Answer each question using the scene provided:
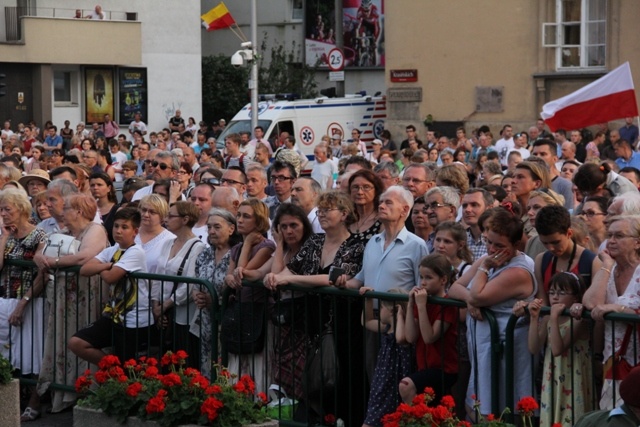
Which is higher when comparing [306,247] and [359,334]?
[306,247]

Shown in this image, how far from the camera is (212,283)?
934 centimetres

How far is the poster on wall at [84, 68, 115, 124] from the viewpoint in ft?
147

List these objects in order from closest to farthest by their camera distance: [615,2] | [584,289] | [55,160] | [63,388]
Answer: [584,289], [63,388], [55,160], [615,2]

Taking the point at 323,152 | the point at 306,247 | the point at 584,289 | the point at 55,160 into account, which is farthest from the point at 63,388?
the point at 323,152

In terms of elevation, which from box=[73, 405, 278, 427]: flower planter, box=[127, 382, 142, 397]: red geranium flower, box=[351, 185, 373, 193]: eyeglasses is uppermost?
box=[351, 185, 373, 193]: eyeglasses

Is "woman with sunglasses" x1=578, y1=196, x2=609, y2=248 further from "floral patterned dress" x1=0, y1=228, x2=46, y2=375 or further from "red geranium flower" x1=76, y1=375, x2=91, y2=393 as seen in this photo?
"floral patterned dress" x1=0, y1=228, x2=46, y2=375

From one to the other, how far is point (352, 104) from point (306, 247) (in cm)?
2614

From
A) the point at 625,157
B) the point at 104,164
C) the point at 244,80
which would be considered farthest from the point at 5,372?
the point at 244,80

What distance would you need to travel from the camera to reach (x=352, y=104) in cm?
3491

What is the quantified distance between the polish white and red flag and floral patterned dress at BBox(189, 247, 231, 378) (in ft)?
27.1

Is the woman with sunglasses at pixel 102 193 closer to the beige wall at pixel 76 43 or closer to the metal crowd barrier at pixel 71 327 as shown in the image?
the metal crowd barrier at pixel 71 327

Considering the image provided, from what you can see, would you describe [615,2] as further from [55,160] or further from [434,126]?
[55,160]

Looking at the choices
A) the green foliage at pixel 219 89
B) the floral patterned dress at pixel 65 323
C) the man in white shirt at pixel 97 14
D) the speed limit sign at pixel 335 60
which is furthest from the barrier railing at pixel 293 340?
the green foliage at pixel 219 89

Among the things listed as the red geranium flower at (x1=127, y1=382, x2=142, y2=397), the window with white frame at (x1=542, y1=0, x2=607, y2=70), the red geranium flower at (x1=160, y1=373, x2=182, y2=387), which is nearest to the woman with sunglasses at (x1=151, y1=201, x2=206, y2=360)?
the red geranium flower at (x1=127, y1=382, x2=142, y2=397)
